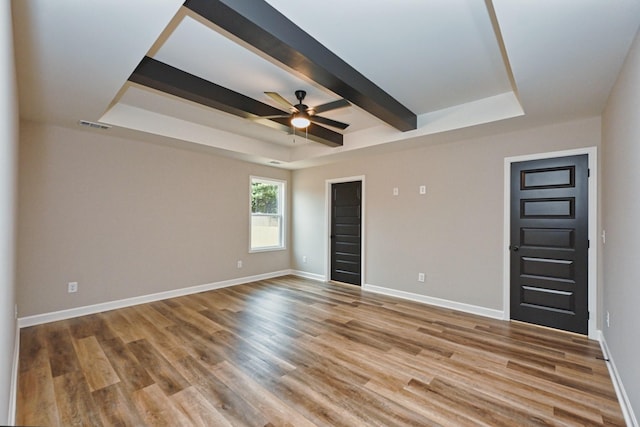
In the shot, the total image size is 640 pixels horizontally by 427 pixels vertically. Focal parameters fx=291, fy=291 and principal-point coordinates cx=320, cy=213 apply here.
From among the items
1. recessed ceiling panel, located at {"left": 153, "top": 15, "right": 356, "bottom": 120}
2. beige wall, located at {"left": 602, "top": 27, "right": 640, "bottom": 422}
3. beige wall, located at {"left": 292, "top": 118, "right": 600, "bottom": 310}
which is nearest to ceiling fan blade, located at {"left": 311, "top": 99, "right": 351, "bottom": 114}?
recessed ceiling panel, located at {"left": 153, "top": 15, "right": 356, "bottom": 120}

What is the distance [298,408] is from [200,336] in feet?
5.29

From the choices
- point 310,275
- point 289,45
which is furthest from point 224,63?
point 310,275

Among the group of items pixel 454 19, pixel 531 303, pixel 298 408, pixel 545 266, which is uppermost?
pixel 454 19

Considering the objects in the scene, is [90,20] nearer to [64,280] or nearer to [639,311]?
[64,280]

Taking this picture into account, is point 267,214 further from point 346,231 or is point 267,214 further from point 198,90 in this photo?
point 198,90

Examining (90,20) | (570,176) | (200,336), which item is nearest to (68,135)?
(90,20)

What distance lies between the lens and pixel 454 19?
2.07 meters

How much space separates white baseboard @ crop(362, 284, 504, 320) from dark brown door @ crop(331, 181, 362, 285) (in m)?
0.51

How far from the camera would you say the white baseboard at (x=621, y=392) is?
184cm

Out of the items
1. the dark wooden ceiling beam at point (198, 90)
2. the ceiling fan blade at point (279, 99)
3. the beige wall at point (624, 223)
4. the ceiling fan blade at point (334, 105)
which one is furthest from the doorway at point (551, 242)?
the dark wooden ceiling beam at point (198, 90)

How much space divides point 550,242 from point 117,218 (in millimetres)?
5635

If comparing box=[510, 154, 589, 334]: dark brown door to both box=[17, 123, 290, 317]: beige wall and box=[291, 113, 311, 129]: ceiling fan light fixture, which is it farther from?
box=[17, 123, 290, 317]: beige wall

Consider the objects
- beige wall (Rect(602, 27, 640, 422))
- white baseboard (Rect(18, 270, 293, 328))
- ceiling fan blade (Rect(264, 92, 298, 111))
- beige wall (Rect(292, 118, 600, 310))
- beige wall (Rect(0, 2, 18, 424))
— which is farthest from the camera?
beige wall (Rect(292, 118, 600, 310))

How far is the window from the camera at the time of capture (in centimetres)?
594
